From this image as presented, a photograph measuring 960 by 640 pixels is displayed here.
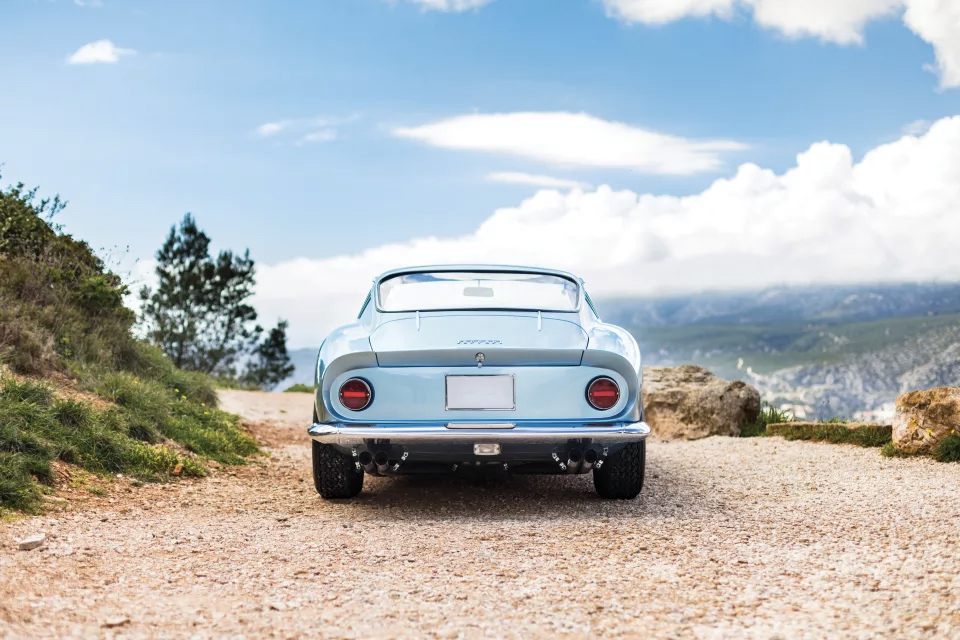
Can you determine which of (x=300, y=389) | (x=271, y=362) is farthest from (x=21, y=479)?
(x=271, y=362)

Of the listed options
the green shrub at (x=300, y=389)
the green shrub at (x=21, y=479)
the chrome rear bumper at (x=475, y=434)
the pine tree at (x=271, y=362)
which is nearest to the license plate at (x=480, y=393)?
the chrome rear bumper at (x=475, y=434)

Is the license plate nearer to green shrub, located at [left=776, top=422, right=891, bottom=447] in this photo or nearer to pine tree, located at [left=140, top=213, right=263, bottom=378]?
green shrub, located at [left=776, top=422, right=891, bottom=447]

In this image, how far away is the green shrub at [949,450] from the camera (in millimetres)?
8016

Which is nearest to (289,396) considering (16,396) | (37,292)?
(37,292)

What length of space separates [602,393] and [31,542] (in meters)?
3.29

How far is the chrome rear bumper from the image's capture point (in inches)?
204

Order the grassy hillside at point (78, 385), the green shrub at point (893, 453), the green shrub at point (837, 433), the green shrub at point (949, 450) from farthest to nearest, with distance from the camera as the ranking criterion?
the green shrub at point (837, 433)
the green shrub at point (893, 453)
the green shrub at point (949, 450)
the grassy hillside at point (78, 385)

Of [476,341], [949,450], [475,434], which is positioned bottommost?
[949,450]

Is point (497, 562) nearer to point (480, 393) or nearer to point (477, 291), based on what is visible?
point (480, 393)

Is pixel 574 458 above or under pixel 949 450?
above

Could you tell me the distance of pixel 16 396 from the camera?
7.48 meters

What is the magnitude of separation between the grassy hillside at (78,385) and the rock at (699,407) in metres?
5.26

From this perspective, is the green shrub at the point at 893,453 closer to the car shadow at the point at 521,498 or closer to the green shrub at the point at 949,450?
the green shrub at the point at 949,450

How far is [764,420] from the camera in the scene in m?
11.4
